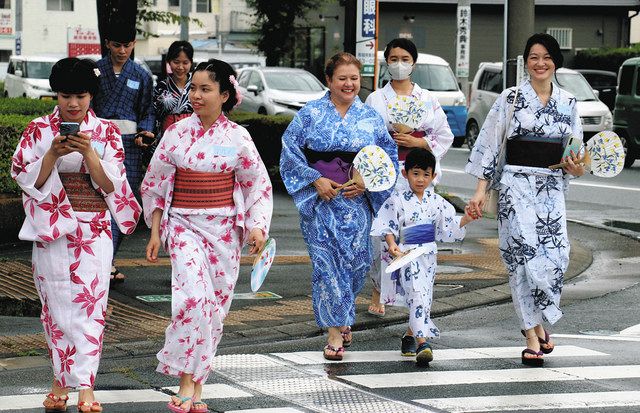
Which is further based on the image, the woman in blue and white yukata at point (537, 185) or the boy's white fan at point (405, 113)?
the boy's white fan at point (405, 113)

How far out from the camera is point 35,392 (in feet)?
21.5

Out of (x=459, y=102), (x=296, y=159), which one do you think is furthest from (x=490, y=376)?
(x=459, y=102)

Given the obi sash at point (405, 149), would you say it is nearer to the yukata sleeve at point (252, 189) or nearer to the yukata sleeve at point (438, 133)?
the yukata sleeve at point (438, 133)

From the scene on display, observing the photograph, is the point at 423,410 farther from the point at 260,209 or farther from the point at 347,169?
the point at 347,169

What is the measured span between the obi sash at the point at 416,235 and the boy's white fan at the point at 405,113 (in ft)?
3.56

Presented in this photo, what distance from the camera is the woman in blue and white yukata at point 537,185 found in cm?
760

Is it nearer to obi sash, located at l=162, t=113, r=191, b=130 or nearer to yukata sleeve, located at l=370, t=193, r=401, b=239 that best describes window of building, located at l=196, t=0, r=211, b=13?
obi sash, located at l=162, t=113, r=191, b=130

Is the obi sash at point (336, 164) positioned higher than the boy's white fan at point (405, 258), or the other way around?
the obi sash at point (336, 164)

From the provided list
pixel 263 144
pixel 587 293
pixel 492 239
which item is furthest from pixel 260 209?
pixel 263 144

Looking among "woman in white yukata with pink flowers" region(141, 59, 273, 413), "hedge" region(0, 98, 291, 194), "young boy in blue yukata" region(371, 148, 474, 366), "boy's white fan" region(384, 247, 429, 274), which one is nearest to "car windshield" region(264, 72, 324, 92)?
"hedge" region(0, 98, 291, 194)

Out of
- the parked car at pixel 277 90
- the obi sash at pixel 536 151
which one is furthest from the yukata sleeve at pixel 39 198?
the parked car at pixel 277 90

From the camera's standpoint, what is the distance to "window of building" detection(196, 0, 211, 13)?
6366cm

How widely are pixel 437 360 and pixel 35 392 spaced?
2435mm

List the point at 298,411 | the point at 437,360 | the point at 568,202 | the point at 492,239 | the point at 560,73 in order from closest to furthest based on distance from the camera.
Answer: the point at 298,411 < the point at 437,360 < the point at 492,239 < the point at 568,202 < the point at 560,73
